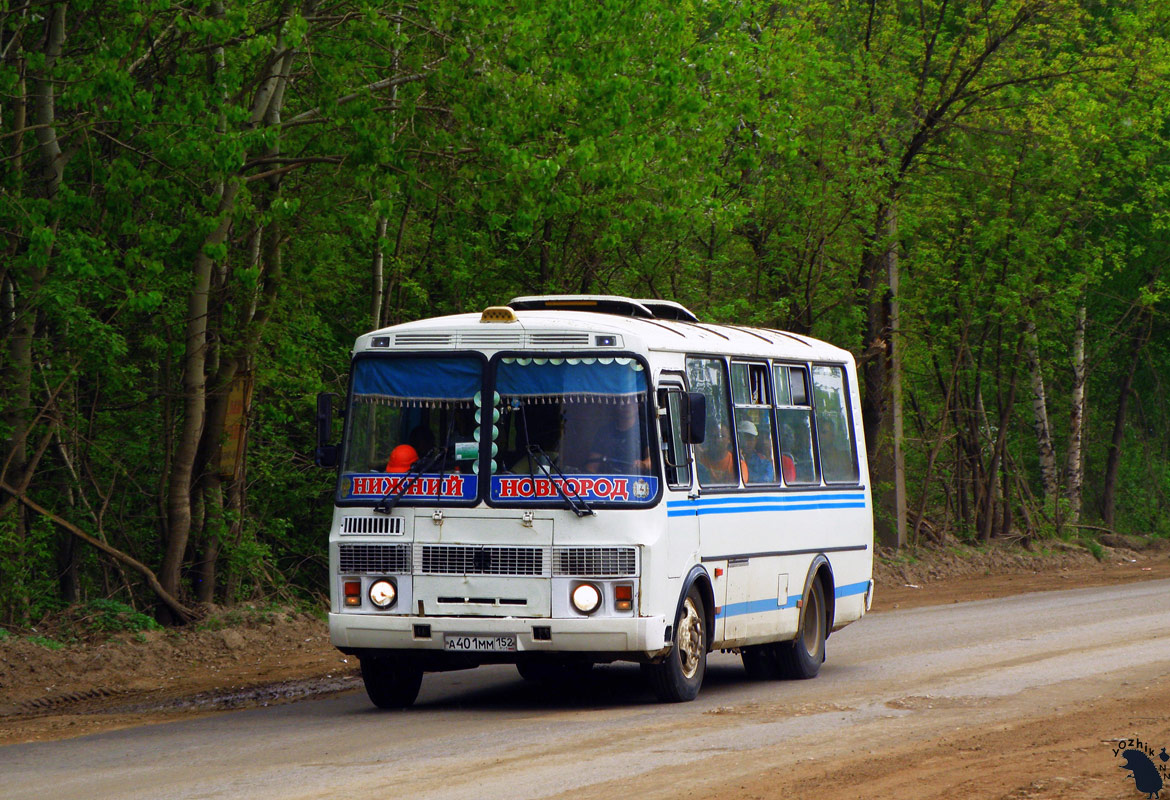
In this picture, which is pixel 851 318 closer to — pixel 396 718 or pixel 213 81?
pixel 213 81

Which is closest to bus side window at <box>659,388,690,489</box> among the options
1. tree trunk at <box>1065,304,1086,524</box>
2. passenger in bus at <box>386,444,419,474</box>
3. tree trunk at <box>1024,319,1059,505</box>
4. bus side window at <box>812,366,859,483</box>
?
passenger in bus at <box>386,444,419,474</box>

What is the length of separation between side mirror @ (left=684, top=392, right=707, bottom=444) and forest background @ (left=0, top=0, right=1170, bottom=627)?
4.72 m

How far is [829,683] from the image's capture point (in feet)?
45.2

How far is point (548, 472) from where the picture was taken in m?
11.5

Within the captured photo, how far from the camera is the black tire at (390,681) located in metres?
12.2

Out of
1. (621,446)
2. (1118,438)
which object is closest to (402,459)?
(621,446)

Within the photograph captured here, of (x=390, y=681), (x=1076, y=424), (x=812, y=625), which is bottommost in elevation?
(x=390, y=681)

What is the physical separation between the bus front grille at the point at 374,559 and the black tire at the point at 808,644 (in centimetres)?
408

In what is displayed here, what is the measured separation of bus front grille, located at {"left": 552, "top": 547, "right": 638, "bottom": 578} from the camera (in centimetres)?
1132

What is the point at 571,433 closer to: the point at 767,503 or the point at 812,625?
the point at 767,503

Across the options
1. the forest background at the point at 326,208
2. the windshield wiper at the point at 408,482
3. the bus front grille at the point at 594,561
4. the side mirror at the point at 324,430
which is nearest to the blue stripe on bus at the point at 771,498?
the bus front grille at the point at 594,561

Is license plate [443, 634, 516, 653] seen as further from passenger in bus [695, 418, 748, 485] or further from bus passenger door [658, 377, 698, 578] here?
passenger in bus [695, 418, 748, 485]

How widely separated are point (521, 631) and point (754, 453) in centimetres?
327

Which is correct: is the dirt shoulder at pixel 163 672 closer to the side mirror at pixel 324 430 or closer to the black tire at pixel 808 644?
the side mirror at pixel 324 430
